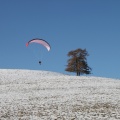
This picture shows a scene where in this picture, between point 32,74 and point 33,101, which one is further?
point 32,74

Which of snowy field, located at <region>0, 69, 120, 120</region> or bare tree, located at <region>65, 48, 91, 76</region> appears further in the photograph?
bare tree, located at <region>65, 48, 91, 76</region>

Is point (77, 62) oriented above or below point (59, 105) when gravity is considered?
above

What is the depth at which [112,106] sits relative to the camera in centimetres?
2903

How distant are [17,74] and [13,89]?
62.7 ft

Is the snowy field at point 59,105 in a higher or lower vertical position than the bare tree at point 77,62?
lower

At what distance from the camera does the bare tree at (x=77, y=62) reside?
84.6 m

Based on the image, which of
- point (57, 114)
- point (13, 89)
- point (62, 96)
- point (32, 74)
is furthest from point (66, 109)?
point (32, 74)

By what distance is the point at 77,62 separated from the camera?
8481cm

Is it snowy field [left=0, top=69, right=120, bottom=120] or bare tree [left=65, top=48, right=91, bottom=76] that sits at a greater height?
bare tree [left=65, top=48, right=91, bottom=76]

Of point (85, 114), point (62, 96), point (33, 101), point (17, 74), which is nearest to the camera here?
point (85, 114)

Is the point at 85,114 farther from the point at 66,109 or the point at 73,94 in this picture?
the point at 73,94

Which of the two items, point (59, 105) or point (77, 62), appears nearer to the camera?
point (59, 105)

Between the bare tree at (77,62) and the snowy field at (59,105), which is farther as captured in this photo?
the bare tree at (77,62)

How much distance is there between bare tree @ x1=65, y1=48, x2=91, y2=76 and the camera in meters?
84.6
